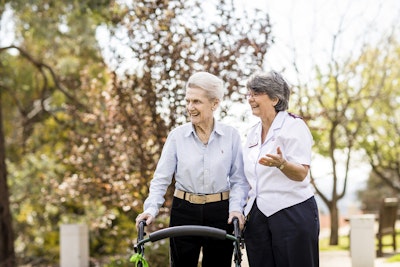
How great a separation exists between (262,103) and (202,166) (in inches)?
20.9

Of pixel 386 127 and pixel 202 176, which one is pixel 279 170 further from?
pixel 386 127

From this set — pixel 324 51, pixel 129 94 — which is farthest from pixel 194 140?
pixel 324 51

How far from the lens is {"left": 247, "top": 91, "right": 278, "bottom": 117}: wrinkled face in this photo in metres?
4.51

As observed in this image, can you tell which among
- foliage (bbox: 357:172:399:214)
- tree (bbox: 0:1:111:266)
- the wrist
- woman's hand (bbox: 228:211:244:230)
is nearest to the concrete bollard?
tree (bbox: 0:1:111:266)

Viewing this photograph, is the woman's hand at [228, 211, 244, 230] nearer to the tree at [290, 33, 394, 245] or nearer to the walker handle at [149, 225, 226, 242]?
the walker handle at [149, 225, 226, 242]

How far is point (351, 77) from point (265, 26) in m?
8.61

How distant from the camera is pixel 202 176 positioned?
15.4ft

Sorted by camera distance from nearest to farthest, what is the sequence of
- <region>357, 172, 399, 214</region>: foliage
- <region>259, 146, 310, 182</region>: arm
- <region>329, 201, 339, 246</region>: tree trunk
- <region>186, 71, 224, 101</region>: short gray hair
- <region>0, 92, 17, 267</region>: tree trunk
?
<region>259, 146, 310, 182</region>: arm → <region>186, 71, 224, 101</region>: short gray hair → <region>0, 92, 17, 267</region>: tree trunk → <region>329, 201, 339, 246</region>: tree trunk → <region>357, 172, 399, 214</region>: foliage

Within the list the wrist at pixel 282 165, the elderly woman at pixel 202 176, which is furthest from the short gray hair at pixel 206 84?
the wrist at pixel 282 165

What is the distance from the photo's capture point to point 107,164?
455 inches

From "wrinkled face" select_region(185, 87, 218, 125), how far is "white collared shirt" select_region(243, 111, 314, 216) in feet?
1.17

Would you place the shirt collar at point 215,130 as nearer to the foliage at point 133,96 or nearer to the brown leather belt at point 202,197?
the brown leather belt at point 202,197

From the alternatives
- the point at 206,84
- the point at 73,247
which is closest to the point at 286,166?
the point at 206,84

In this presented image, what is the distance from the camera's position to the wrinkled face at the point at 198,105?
462 cm
